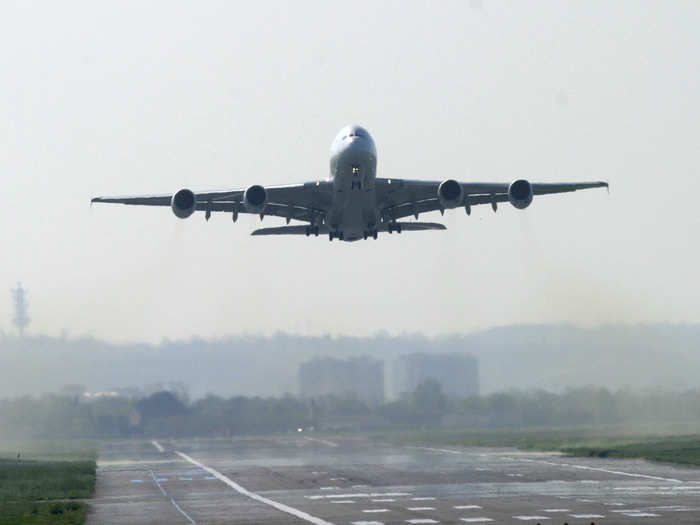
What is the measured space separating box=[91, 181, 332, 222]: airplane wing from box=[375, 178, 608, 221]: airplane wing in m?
3.02

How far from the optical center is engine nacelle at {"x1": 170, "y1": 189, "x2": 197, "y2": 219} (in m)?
50.6

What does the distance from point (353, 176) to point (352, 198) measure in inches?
65.1

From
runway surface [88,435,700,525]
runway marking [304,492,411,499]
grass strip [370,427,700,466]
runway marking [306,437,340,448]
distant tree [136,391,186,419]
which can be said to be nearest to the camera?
runway surface [88,435,700,525]

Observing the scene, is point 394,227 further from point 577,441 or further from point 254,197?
point 577,441

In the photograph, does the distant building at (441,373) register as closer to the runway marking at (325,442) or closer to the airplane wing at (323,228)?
the runway marking at (325,442)

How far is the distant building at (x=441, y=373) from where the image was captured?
9794cm

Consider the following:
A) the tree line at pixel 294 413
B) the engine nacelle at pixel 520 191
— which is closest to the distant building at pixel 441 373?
the tree line at pixel 294 413

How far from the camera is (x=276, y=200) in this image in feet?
178

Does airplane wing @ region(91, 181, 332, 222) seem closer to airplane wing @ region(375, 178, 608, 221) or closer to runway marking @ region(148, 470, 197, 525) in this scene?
airplane wing @ region(375, 178, 608, 221)

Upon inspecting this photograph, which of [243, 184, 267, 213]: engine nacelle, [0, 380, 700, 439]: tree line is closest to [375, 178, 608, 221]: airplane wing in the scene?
[243, 184, 267, 213]: engine nacelle

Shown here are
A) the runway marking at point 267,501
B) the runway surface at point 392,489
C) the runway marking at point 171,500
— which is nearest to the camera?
the runway marking at point 267,501

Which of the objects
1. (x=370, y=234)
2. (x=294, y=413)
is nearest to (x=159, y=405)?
(x=294, y=413)

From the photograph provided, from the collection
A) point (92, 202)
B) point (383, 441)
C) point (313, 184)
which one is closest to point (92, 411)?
Answer: point (383, 441)

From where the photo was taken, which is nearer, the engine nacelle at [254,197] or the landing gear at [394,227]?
the engine nacelle at [254,197]
